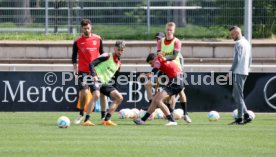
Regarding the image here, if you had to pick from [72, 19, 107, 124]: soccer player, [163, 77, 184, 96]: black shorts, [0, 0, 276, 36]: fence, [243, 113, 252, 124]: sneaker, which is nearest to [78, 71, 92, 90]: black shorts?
[72, 19, 107, 124]: soccer player

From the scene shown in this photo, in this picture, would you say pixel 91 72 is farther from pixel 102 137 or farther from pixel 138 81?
pixel 138 81

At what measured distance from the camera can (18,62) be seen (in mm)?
26469

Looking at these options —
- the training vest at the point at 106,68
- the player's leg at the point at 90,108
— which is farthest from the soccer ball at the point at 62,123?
the training vest at the point at 106,68

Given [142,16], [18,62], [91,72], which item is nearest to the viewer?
[91,72]

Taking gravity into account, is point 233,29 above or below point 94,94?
above

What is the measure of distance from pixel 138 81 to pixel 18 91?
119 inches

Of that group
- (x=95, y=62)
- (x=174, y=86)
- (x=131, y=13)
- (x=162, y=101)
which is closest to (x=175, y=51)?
(x=174, y=86)

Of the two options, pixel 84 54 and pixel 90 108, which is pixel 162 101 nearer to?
pixel 90 108

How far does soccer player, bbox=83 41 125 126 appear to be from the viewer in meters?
18.5

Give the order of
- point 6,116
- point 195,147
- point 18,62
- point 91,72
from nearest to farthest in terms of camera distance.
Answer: point 195,147, point 91,72, point 6,116, point 18,62

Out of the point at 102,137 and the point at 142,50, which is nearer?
the point at 102,137

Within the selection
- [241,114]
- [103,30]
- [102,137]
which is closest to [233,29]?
[241,114]

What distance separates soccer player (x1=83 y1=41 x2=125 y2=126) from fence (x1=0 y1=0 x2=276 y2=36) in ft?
30.6

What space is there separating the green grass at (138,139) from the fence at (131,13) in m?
8.62
